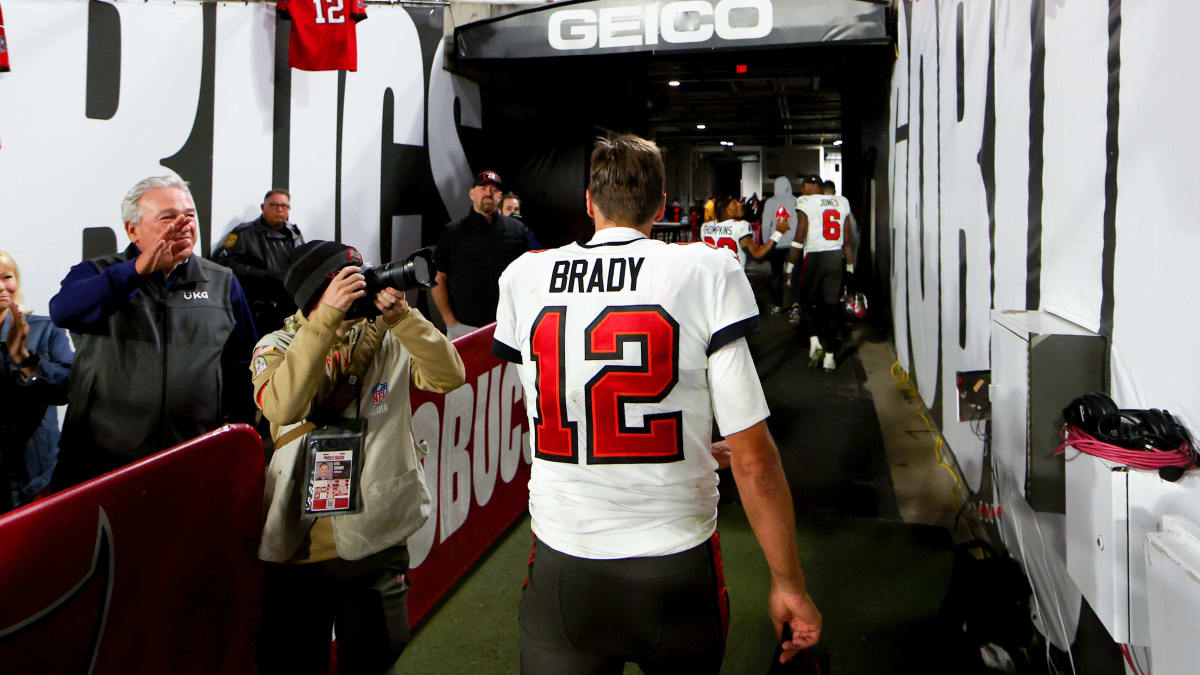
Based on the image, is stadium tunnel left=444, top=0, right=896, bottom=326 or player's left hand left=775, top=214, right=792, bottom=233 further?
player's left hand left=775, top=214, right=792, bottom=233

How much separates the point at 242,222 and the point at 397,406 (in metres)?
3.76

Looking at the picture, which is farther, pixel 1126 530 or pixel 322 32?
pixel 322 32

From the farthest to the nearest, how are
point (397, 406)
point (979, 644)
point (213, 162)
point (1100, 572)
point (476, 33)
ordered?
point (476, 33), point (213, 162), point (979, 644), point (397, 406), point (1100, 572)

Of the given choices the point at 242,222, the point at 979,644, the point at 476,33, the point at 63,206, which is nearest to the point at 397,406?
the point at 979,644

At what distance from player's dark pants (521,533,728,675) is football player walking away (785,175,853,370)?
21.0 feet

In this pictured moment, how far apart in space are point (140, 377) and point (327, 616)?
1021 millimetres

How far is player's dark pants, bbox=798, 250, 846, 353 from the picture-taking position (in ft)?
Answer: 25.8

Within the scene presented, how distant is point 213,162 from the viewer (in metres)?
5.17

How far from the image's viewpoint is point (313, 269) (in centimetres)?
196

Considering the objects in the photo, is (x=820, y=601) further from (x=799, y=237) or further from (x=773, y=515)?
(x=799, y=237)

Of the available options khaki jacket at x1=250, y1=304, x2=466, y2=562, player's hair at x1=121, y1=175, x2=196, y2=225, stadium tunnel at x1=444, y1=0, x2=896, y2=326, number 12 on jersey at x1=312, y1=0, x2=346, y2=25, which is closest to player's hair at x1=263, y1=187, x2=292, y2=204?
number 12 on jersey at x1=312, y1=0, x2=346, y2=25

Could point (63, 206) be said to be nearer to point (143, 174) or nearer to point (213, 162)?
point (143, 174)

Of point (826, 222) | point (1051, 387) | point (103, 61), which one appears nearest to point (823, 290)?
point (826, 222)

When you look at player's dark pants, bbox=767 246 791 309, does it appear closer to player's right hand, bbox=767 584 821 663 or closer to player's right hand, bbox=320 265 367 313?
player's right hand, bbox=320 265 367 313
